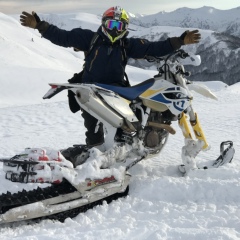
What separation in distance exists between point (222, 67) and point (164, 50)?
111275 millimetres

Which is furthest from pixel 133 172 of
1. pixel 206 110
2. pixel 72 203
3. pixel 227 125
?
pixel 206 110

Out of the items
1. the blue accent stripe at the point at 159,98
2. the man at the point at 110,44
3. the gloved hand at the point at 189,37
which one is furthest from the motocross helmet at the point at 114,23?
the blue accent stripe at the point at 159,98

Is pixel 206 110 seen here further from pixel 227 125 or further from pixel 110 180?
pixel 110 180

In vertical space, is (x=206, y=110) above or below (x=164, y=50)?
below

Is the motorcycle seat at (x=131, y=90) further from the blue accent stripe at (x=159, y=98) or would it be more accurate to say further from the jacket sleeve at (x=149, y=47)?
the jacket sleeve at (x=149, y=47)

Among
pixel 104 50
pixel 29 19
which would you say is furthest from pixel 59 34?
pixel 104 50

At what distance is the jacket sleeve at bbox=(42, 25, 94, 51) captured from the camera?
440 cm

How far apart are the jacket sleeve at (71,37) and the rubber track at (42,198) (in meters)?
1.75

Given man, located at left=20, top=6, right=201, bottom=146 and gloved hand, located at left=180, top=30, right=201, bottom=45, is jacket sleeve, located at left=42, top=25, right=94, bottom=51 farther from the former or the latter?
gloved hand, located at left=180, top=30, right=201, bottom=45

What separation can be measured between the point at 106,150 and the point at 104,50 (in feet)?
3.74

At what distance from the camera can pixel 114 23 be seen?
427 centimetres

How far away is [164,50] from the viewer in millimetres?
4605

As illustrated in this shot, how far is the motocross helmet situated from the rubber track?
1.74 m

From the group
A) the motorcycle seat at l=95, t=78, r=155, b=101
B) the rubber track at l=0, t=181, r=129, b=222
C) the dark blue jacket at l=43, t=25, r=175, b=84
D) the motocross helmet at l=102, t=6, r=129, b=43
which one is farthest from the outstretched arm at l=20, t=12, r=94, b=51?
the rubber track at l=0, t=181, r=129, b=222
